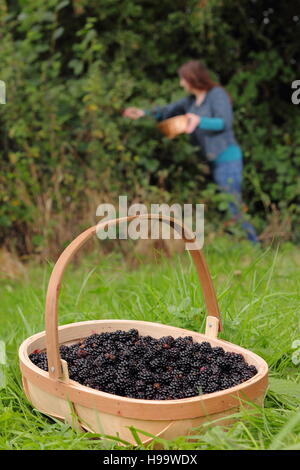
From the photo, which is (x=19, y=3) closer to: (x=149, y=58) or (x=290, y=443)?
(x=149, y=58)

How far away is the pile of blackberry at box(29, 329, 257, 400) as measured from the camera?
2.07 m

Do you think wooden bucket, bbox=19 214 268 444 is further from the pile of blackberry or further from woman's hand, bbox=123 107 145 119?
woman's hand, bbox=123 107 145 119

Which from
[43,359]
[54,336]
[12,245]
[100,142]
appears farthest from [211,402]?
[100,142]

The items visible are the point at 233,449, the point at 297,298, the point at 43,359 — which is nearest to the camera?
the point at 233,449

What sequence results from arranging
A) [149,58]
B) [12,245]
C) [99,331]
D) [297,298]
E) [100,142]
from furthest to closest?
[149,58] → [100,142] → [12,245] → [297,298] → [99,331]

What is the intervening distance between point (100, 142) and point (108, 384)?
379 cm

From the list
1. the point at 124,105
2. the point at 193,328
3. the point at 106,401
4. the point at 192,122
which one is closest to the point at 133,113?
the point at 124,105

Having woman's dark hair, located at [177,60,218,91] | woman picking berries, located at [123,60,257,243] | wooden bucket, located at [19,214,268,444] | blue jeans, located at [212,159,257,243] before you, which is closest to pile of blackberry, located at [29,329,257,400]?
wooden bucket, located at [19,214,268,444]

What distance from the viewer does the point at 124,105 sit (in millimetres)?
5934

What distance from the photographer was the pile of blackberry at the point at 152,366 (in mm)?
2068

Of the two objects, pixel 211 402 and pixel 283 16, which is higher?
pixel 283 16

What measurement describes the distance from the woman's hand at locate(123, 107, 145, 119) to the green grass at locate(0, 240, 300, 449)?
221 cm

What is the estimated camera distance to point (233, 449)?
181cm
